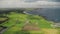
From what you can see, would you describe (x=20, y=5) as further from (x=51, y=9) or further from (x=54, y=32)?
(x=54, y=32)

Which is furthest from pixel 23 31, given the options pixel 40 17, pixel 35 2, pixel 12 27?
pixel 35 2

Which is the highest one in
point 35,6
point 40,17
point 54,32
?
point 35,6

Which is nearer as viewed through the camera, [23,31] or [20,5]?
[23,31]
